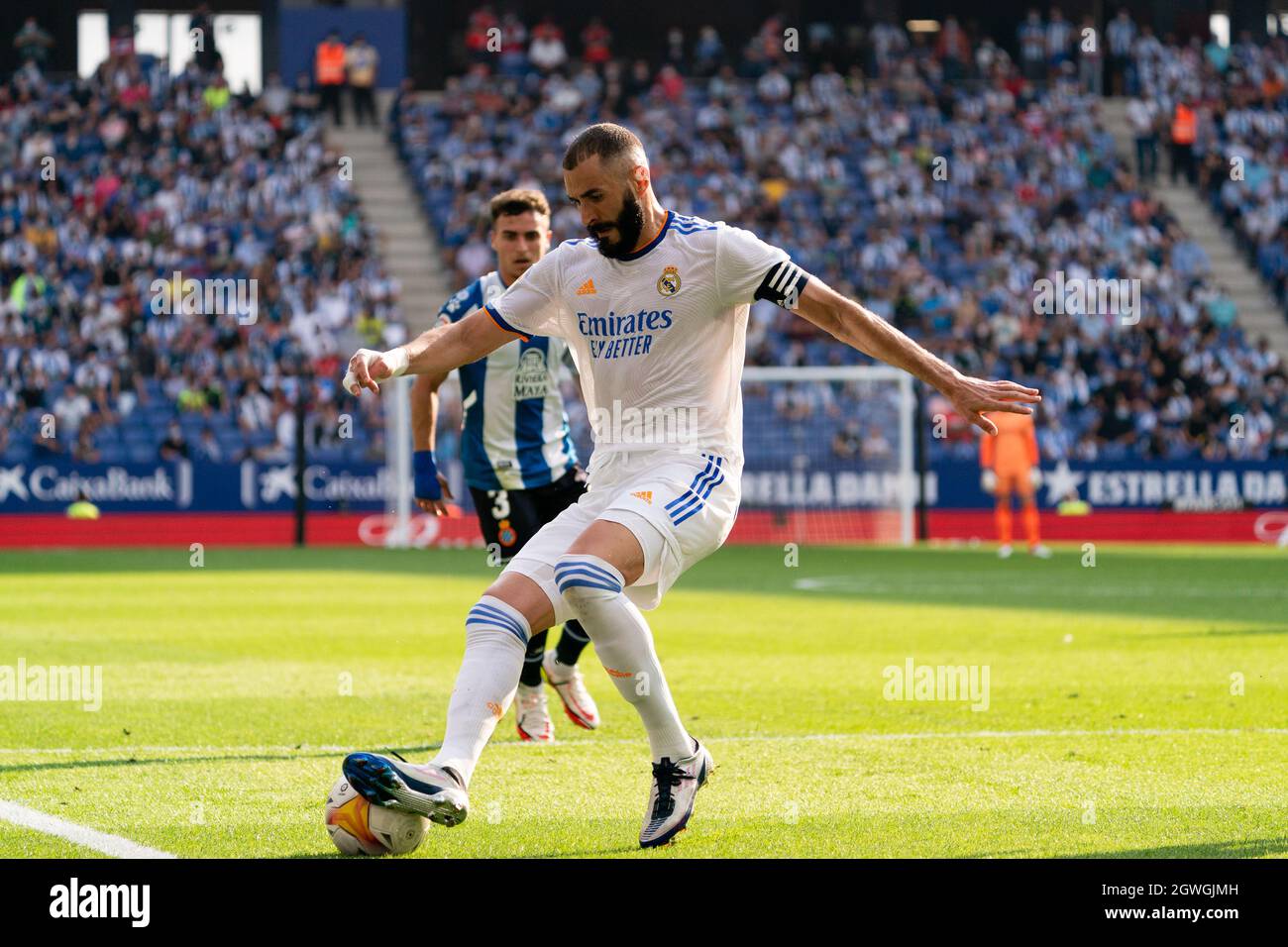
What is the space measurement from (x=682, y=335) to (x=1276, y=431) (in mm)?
28236

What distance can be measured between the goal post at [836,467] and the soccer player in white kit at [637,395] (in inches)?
883

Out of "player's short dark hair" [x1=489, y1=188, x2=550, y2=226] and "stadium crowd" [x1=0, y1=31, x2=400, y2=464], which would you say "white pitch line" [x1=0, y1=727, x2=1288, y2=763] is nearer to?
"player's short dark hair" [x1=489, y1=188, x2=550, y2=226]

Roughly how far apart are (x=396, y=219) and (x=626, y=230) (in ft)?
103

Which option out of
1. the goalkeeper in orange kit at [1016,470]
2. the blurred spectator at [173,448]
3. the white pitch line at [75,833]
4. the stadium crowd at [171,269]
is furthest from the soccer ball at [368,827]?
the blurred spectator at [173,448]

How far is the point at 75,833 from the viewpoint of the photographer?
612 centimetres

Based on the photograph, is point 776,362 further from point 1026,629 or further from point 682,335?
point 682,335

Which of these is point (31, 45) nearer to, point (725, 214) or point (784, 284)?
point (725, 214)

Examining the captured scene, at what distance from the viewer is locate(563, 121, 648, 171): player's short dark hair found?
6.09 meters

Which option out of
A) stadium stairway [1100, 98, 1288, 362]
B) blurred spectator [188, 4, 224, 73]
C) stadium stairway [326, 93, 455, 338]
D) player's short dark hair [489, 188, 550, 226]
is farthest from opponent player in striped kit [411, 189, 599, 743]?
stadium stairway [1100, 98, 1288, 362]

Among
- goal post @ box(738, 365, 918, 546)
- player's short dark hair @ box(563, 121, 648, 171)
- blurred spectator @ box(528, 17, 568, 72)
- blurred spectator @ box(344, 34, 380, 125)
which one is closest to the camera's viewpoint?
player's short dark hair @ box(563, 121, 648, 171)

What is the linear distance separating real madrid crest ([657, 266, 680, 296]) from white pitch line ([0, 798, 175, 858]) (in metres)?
2.36

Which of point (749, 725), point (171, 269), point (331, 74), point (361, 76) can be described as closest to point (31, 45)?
point (331, 74)

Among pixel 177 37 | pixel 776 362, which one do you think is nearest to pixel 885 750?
pixel 776 362

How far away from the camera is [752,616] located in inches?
636
